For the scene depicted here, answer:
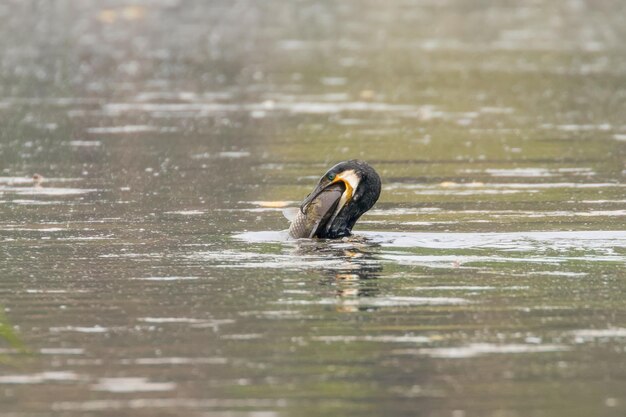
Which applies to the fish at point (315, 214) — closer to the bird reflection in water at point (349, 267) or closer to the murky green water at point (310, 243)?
the bird reflection in water at point (349, 267)

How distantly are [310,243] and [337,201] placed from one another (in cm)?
42

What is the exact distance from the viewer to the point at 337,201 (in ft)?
42.9

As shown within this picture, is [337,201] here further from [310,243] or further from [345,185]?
[310,243]

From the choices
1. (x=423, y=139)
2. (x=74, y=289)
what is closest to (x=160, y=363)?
(x=74, y=289)

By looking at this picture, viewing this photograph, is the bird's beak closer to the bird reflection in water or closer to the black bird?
the black bird

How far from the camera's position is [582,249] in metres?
12.3

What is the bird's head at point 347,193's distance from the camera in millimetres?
12953

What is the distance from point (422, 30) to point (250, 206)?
82.3 ft

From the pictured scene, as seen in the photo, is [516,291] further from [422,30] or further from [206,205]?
[422,30]

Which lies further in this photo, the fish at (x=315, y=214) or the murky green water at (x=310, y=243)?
the fish at (x=315, y=214)

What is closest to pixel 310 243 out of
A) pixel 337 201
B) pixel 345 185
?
pixel 337 201

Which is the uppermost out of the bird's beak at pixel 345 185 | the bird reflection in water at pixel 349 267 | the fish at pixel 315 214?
the bird's beak at pixel 345 185

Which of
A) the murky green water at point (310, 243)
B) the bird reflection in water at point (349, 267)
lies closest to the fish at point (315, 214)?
the bird reflection in water at point (349, 267)

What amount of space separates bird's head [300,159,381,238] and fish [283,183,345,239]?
2cm
